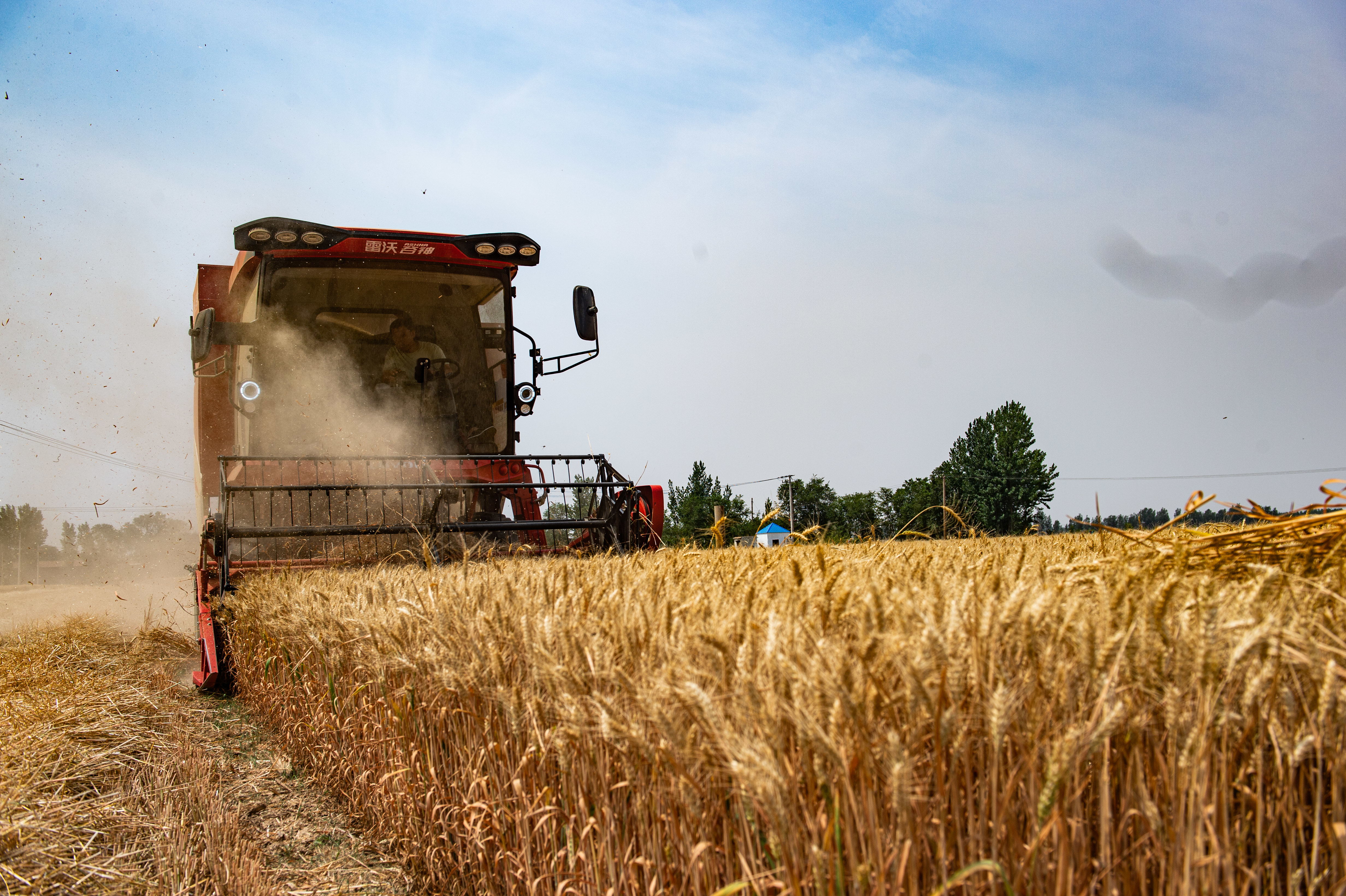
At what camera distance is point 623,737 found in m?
1.52

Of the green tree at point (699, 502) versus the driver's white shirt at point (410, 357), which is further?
the green tree at point (699, 502)

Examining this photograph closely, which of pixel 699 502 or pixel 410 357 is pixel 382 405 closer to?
pixel 410 357

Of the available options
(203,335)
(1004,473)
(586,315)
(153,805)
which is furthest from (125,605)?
(1004,473)

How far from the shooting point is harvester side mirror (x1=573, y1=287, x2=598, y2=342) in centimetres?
647

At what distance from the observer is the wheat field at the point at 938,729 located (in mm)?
1094

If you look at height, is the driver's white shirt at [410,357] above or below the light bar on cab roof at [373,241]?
below

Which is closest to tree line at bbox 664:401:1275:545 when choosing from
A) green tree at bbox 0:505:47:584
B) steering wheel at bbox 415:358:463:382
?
green tree at bbox 0:505:47:584

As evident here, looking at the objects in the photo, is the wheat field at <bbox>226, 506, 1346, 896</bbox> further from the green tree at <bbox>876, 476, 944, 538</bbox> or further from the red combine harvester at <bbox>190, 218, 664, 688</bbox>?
the green tree at <bbox>876, 476, 944, 538</bbox>

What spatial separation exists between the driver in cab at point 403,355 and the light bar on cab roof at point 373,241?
22.1 inches

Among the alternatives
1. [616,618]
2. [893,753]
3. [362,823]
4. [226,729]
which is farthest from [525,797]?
[226,729]

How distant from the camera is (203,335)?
19.2 feet

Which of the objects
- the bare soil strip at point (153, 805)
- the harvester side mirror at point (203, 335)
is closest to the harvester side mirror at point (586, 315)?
the harvester side mirror at point (203, 335)

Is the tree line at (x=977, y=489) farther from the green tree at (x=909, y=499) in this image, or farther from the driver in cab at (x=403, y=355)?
the driver in cab at (x=403, y=355)

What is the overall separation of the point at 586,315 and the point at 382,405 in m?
1.65
